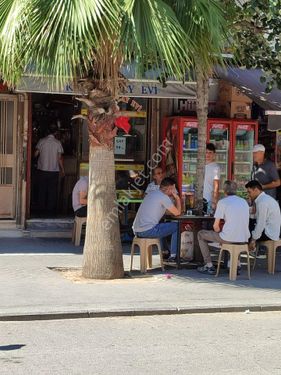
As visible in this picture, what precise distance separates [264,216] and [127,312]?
362 cm

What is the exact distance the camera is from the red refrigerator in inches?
582

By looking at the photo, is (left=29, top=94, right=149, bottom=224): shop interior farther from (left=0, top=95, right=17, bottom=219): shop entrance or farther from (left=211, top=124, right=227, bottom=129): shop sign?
(left=211, top=124, right=227, bottom=129): shop sign

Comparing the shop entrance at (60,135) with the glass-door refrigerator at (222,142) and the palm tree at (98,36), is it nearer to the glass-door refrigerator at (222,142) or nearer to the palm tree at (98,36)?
the glass-door refrigerator at (222,142)

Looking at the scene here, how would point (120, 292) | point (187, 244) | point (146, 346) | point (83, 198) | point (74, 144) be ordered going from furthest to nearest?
point (74, 144) < point (83, 198) < point (187, 244) < point (120, 292) < point (146, 346)

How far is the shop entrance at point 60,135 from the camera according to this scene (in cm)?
1580

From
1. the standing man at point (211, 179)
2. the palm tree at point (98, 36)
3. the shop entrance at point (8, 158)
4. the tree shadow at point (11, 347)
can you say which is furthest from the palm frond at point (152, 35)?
the shop entrance at point (8, 158)

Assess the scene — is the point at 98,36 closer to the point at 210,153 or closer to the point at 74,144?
the point at 210,153

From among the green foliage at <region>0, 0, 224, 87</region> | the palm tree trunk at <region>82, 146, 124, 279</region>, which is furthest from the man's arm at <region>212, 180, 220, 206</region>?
the green foliage at <region>0, 0, 224, 87</region>

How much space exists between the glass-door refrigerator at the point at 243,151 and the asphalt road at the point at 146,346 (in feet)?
21.8

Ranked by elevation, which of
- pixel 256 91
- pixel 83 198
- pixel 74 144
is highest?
pixel 256 91

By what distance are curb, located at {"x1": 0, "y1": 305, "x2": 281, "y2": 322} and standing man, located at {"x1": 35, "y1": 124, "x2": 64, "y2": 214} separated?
7.13 m

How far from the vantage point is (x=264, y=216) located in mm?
11484

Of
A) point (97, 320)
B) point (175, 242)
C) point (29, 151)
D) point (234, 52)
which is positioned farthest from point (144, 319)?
point (29, 151)

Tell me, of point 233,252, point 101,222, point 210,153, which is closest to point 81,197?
point 210,153
